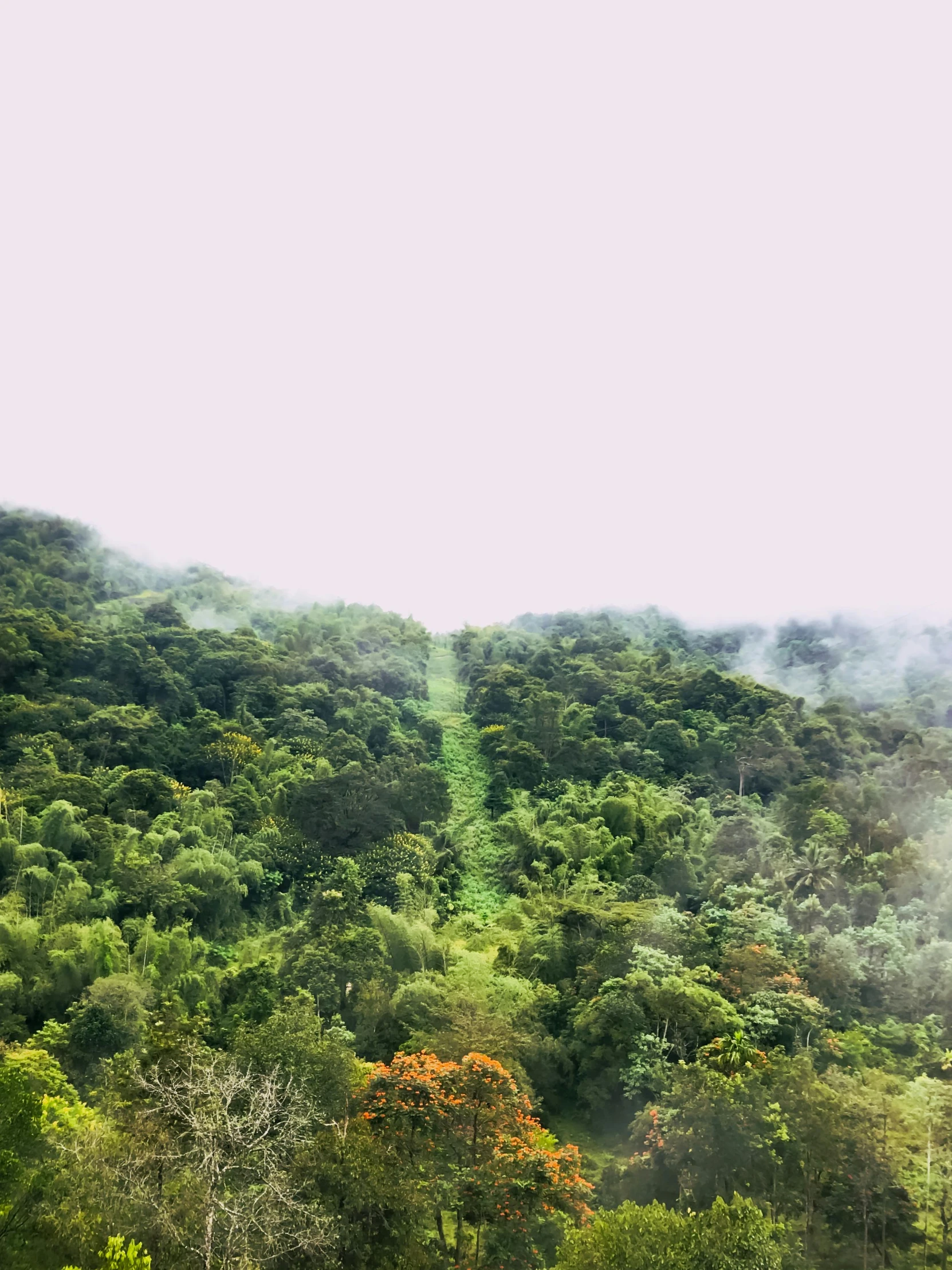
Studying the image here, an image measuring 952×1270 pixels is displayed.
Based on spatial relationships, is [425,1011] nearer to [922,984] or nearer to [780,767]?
[922,984]

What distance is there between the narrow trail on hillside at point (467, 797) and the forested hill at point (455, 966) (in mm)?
273

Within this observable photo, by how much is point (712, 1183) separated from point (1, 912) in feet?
62.2

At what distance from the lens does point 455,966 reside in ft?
75.9

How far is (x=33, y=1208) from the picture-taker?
34.2 ft

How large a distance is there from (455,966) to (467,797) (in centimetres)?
1582

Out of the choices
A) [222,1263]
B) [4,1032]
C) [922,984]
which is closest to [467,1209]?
[222,1263]

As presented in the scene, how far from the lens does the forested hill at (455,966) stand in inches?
488

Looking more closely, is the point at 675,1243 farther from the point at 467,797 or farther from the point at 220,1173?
the point at 467,797

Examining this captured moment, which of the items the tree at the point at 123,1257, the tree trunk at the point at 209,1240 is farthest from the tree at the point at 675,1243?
the tree at the point at 123,1257

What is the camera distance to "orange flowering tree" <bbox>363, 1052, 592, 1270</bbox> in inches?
543

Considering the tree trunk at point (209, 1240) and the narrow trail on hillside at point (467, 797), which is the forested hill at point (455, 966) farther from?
the narrow trail on hillside at point (467, 797)

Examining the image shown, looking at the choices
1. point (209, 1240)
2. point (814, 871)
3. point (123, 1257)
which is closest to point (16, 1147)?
point (123, 1257)

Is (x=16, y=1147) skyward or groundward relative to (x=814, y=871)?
skyward

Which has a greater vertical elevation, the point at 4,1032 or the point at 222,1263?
the point at 222,1263
